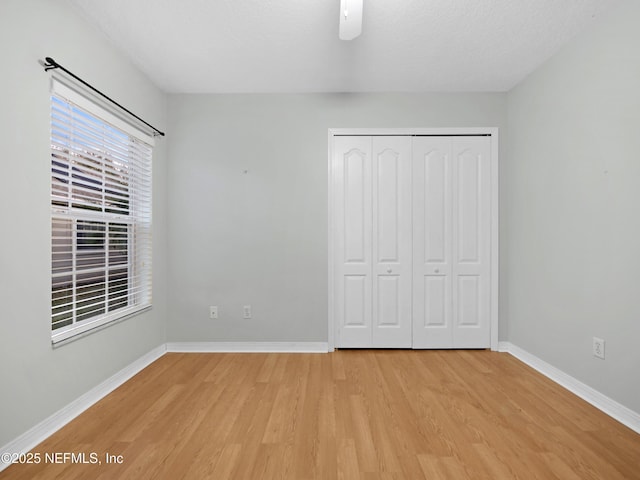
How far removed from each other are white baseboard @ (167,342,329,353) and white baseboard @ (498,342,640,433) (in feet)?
6.27

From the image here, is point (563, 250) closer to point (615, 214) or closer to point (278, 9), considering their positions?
point (615, 214)

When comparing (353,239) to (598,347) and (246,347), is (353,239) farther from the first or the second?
(598,347)

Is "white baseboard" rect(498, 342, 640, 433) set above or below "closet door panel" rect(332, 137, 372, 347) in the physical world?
below

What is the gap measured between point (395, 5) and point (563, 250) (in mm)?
2245

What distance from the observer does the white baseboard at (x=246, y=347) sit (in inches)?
136

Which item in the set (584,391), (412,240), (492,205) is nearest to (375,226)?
(412,240)

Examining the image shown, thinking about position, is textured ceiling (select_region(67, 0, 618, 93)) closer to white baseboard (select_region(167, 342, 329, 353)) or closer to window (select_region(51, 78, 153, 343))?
window (select_region(51, 78, 153, 343))

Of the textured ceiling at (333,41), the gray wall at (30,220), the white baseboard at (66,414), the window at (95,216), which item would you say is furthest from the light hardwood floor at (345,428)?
the textured ceiling at (333,41)

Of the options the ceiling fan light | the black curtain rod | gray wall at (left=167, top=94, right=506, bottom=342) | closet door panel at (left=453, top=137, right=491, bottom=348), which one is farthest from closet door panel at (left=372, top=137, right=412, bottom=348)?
the black curtain rod

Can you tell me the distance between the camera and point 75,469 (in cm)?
168

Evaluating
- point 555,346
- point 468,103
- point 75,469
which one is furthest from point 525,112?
Answer: point 75,469

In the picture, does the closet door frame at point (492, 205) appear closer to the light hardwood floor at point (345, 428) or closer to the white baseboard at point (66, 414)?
the light hardwood floor at point (345, 428)

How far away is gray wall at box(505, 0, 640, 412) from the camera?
210 cm

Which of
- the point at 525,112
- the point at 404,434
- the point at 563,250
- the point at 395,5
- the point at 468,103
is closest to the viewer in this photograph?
the point at 404,434
